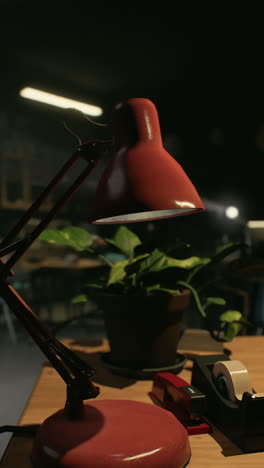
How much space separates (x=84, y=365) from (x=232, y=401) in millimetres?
230

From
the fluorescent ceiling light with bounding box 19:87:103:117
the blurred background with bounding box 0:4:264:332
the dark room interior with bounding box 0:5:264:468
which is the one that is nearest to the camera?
the dark room interior with bounding box 0:5:264:468

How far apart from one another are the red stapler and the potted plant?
0.14m

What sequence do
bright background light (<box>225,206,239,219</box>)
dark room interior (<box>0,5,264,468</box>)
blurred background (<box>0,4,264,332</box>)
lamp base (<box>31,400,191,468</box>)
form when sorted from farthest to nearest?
bright background light (<box>225,206,239,219</box>) < blurred background (<box>0,4,264,332</box>) < dark room interior (<box>0,5,264,468</box>) < lamp base (<box>31,400,191,468</box>)

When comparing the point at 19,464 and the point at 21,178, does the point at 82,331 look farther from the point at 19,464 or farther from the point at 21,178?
the point at 19,464

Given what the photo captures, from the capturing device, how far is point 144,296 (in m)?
0.80

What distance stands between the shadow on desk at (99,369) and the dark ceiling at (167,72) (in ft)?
7.37

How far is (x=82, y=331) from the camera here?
14.8 feet

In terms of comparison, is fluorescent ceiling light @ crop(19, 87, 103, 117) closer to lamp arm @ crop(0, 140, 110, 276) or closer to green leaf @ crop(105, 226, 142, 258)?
green leaf @ crop(105, 226, 142, 258)

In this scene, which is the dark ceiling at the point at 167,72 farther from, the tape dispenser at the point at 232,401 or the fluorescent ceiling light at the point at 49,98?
the tape dispenser at the point at 232,401

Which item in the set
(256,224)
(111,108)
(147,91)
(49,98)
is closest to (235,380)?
(256,224)

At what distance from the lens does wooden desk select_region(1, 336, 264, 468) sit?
21.0 inches

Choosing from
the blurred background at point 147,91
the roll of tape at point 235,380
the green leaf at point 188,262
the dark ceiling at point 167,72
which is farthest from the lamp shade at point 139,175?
the dark ceiling at point 167,72

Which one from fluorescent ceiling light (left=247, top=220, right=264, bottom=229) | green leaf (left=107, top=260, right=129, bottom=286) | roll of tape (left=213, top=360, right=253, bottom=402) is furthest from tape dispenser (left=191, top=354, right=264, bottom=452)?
fluorescent ceiling light (left=247, top=220, right=264, bottom=229)

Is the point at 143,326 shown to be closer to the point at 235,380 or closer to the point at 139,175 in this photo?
the point at 235,380
